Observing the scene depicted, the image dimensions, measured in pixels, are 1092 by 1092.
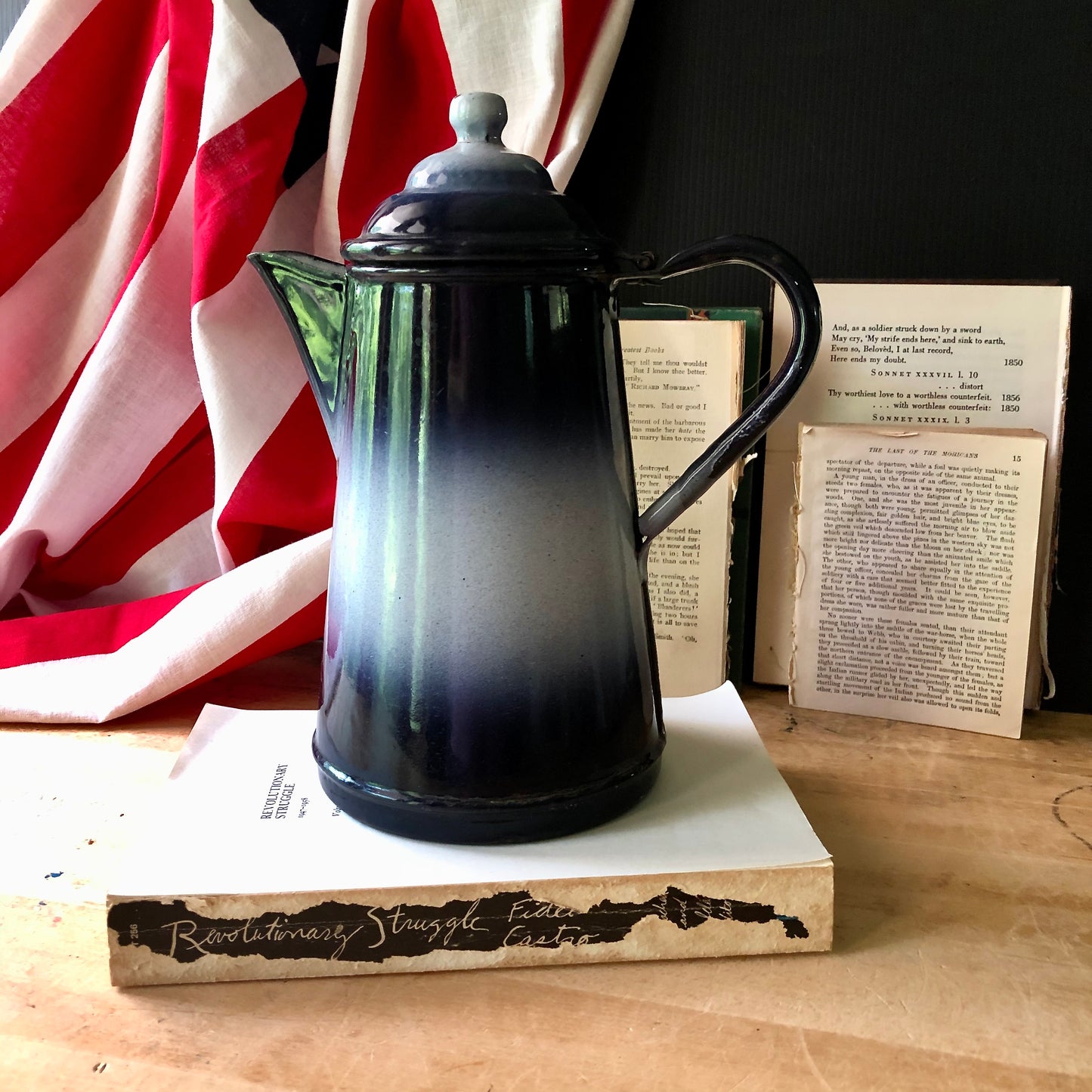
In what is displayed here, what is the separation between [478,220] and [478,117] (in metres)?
0.07

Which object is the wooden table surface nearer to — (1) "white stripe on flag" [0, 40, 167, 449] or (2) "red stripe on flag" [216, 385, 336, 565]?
(2) "red stripe on flag" [216, 385, 336, 565]

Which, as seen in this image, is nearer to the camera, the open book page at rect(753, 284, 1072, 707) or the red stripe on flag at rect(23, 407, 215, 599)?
the open book page at rect(753, 284, 1072, 707)

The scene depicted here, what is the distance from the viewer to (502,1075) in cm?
37

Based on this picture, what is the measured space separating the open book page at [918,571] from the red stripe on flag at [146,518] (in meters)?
0.46

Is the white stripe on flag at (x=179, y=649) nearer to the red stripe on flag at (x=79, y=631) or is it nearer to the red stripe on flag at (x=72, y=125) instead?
the red stripe on flag at (x=79, y=631)

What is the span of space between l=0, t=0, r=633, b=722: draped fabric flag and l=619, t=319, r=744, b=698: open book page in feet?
0.47

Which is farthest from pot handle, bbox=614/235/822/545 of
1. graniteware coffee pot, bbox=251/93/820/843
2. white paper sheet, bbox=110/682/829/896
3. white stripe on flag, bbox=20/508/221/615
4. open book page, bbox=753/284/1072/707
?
white stripe on flag, bbox=20/508/221/615

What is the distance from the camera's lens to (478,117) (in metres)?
0.45

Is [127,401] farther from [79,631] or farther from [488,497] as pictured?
[488,497]

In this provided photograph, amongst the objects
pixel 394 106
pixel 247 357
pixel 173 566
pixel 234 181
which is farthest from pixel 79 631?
pixel 394 106

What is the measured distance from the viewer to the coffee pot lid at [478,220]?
1.35 ft

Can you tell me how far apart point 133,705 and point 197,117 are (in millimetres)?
414

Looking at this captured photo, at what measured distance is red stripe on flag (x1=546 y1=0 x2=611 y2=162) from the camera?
680mm

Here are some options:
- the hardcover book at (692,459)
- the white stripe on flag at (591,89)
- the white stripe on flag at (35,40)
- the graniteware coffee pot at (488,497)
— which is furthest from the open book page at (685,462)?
the white stripe on flag at (35,40)
